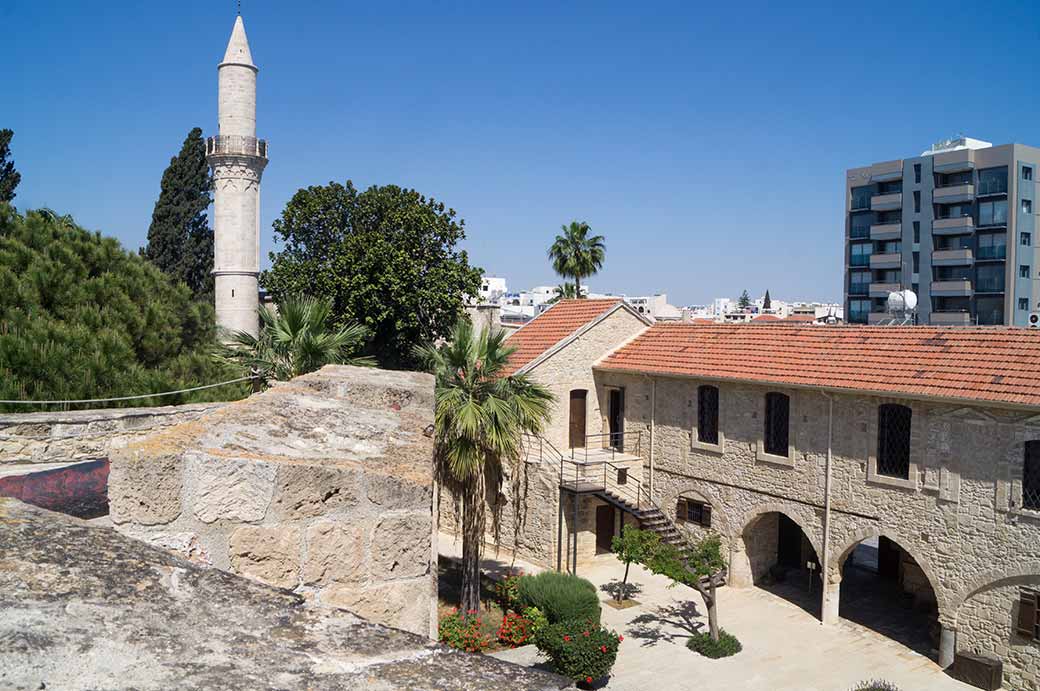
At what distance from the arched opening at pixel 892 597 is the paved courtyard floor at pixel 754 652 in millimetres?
678

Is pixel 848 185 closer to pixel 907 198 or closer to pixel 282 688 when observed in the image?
pixel 907 198

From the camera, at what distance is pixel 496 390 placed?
18922 millimetres

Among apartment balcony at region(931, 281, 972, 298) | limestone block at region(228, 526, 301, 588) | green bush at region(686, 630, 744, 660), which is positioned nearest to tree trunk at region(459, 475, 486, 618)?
green bush at region(686, 630, 744, 660)

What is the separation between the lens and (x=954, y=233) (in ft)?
190

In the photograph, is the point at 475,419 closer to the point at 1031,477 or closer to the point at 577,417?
the point at 577,417

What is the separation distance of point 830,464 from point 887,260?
1867 inches

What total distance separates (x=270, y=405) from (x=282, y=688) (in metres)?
1.96

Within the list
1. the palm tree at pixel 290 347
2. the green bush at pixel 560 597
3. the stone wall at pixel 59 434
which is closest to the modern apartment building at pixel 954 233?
the green bush at pixel 560 597

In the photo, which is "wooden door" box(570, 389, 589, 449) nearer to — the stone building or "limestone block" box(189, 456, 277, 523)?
the stone building

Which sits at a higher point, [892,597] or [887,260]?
[887,260]

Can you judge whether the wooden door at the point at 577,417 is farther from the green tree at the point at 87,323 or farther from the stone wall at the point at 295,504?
the stone wall at the point at 295,504

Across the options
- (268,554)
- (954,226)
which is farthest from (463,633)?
(954,226)

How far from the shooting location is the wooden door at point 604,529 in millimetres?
26002

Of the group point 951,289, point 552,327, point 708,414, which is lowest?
point 708,414
